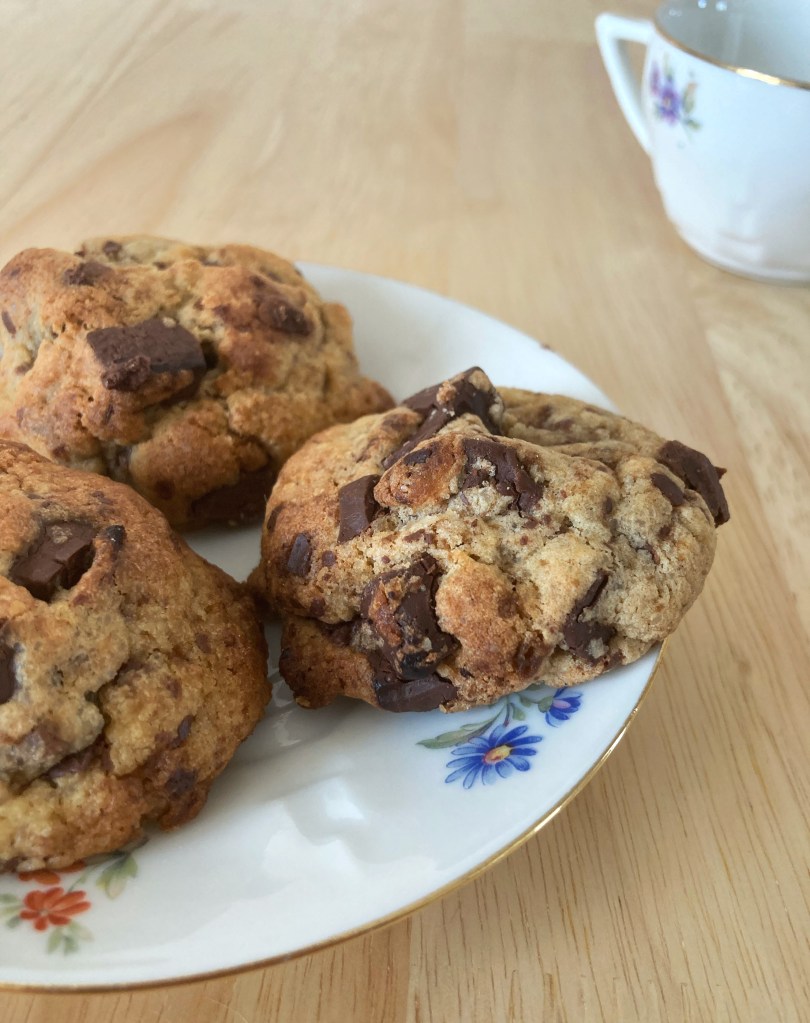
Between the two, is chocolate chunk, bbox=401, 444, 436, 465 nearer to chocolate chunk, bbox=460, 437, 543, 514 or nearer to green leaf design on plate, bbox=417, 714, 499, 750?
chocolate chunk, bbox=460, 437, 543, 514

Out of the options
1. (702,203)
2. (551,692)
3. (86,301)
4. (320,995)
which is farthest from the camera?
(702,203)

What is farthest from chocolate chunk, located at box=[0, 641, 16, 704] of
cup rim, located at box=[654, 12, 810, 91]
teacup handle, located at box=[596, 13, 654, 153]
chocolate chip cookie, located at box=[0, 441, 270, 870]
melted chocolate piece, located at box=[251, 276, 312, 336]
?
teacup handle, located at box=[596, 13, 654, 153]

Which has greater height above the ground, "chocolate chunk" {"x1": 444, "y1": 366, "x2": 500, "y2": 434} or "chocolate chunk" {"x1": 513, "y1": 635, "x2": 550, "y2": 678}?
"chocolate chunk" {"x1": 444, "y1": 366, "x2": 500, "y2": 434}

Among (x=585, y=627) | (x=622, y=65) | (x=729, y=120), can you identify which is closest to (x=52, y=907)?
(x=585, y=627)

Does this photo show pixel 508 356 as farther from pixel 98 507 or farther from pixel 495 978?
pixel 495 978

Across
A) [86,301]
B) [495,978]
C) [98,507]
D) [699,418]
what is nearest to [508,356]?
[699,418]

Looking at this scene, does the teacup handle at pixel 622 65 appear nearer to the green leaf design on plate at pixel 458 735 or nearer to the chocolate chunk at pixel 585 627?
the chocolate chunk at pixel 585 627

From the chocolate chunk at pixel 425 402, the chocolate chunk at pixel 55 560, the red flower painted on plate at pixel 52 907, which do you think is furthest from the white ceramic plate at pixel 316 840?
the chocolate chunk at pixel 425 402
